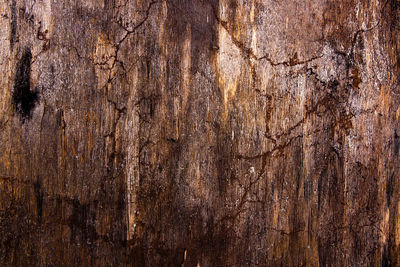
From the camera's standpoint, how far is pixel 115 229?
120 centimetres

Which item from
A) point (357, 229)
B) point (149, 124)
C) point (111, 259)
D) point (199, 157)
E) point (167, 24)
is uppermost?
point (167, 24)

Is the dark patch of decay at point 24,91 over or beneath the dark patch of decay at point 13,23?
beneath

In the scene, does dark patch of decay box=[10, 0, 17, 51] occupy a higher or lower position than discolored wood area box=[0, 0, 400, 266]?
higher

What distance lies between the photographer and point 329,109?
122 centimetres

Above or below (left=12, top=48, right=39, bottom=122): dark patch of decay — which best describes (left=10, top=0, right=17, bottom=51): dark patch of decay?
above

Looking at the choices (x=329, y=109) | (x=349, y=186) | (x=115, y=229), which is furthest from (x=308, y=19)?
(x=115, y=229)

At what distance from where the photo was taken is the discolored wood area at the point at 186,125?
1.20 meters

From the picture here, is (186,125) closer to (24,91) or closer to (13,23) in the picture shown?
(24,91)

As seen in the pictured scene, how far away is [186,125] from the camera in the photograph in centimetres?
121

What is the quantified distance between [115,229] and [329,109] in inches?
39.5

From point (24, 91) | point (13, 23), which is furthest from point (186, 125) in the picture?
point (13, 23)

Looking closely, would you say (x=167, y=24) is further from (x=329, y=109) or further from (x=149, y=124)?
(x=329, y=109)

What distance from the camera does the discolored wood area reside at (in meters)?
1.20

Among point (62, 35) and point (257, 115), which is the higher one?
point (62, 35)
